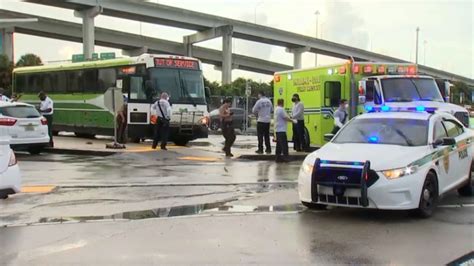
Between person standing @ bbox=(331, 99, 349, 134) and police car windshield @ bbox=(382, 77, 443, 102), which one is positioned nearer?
police car windshield @ bbox=(382, 77, 443, 102)

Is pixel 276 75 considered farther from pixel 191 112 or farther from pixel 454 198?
pixel 454 198

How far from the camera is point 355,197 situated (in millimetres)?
8203

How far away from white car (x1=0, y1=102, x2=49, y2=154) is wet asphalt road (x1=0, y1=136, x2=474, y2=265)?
16.9 ft

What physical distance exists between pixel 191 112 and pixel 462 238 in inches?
582

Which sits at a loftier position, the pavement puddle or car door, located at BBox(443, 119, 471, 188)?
car door, located at BBox(443, 119, 471, 188)

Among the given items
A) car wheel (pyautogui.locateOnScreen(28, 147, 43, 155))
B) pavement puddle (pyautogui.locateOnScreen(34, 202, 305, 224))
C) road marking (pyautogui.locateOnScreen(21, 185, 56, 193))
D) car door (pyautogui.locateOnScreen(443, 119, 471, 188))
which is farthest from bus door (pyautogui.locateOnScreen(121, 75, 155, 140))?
car door (pyautogui.locateOnScreen(443, 119, 471, 188))

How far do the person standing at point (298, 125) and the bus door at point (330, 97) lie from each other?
602 mm

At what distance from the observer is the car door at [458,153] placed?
31.8 feet

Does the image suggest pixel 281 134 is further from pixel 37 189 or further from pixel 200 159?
pixel 37 189

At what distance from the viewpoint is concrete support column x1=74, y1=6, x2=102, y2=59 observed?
6606cm

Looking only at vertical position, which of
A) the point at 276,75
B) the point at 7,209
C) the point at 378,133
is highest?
the point at 276,75

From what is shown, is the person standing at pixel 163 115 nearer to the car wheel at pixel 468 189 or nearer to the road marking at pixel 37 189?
the road marking at pixel 37 189

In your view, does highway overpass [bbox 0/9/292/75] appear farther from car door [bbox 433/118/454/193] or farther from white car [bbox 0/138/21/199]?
car door [bbox 433/118/454/193]

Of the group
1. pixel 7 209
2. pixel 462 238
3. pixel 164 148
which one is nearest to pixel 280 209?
pixel 462 238
